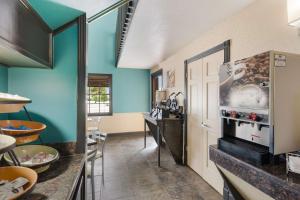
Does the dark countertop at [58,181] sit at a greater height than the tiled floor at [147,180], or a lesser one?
greater

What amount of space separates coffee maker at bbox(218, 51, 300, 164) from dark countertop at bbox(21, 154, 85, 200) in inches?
42.4

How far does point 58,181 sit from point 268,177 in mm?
1155

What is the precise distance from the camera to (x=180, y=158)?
3.22 meters

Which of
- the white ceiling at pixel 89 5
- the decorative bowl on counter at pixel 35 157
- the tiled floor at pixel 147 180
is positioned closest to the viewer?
the decorative bowl on counter at pixel 35 157

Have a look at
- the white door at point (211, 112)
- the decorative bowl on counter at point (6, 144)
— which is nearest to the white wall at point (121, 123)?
the white door at point (211, 112)

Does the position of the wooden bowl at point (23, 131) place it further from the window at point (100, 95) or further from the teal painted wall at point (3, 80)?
the window at point (100, 95)

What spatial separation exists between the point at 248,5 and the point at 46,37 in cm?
184

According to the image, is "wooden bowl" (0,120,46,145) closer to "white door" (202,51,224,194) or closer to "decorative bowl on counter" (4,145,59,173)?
"decorative bowl on counter" (4,145,59,173)

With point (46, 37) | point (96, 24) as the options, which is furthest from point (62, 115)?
point (96, 24)

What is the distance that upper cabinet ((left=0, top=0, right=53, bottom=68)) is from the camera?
2.68ft

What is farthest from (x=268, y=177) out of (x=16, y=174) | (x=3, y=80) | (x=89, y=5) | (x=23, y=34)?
(x=3, y=80)

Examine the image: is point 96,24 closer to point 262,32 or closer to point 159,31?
point 159,31

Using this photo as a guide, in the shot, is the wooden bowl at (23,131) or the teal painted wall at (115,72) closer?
the wooden bowl at (23,131)

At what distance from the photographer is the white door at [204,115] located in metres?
2.31
